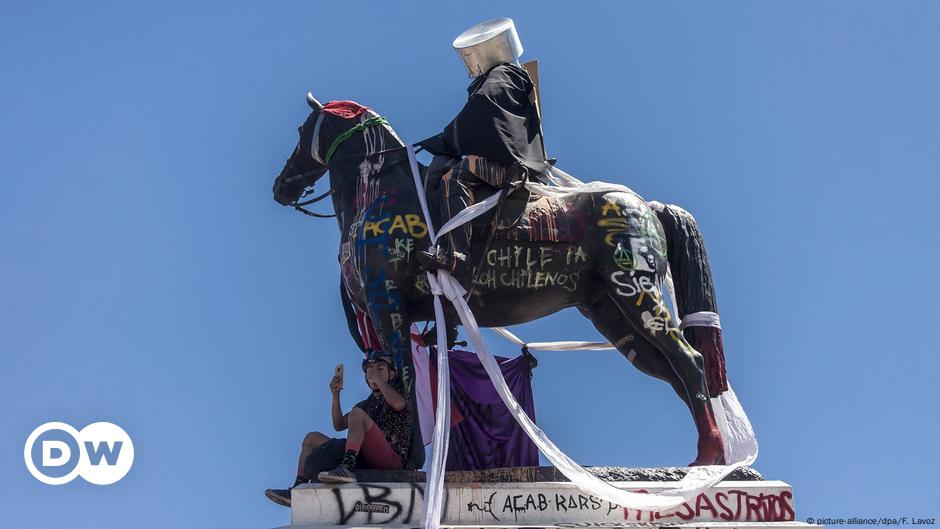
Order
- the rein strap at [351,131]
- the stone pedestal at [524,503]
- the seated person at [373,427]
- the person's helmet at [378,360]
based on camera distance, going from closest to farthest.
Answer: the stone pedestal at [524,503] → the seated person at [373,427] → the person's helmet at [378,360] → the rein strap at [351,131]

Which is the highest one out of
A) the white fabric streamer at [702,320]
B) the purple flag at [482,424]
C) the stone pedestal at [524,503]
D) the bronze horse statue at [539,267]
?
the bronze horse statue at [539,267]

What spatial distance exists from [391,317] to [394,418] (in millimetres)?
923

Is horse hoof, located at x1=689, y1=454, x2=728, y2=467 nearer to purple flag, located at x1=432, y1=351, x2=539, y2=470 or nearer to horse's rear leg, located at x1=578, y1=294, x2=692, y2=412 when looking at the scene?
horse's rear leg, located at x1=578, y1=294, x2=692, y2=412

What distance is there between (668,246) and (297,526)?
4709mm

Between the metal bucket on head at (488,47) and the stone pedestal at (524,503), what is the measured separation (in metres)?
4.31

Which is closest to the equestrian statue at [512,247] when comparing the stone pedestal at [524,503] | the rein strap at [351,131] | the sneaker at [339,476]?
the rein strap at [351,131]

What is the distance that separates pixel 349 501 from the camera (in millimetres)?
12938

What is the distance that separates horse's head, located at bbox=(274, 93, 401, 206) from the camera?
Answer: 49.1 feet

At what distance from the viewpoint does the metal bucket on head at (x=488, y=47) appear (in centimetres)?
1525

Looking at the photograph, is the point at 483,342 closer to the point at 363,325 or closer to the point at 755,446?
the point at 363,325

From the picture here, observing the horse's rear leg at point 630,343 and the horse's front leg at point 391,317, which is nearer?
the horse's front leg at point 391,317

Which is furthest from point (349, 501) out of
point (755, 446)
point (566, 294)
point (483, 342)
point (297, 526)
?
point (755, 446)

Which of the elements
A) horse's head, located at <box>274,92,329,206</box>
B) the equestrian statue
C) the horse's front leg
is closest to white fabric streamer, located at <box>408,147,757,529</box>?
the equestrian statue

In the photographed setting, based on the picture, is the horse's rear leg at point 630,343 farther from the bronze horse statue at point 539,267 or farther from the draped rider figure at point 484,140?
the draped rider figure at point 484,140
